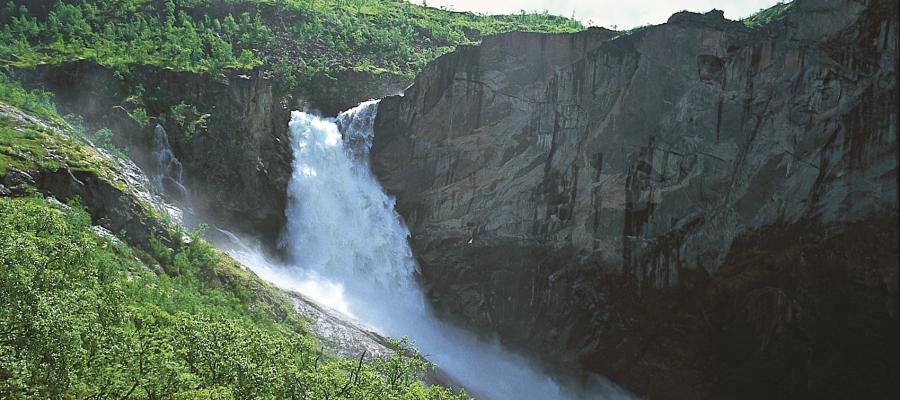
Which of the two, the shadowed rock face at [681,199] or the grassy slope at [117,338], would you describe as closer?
the grassy slope at [117,338]

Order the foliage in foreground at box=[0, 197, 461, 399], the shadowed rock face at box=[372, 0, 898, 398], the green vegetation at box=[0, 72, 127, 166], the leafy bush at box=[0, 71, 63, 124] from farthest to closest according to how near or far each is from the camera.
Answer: the leafy bush at box=[0, 71, 63, 124]
the shadowed rock face at box=[372, 0, 898, 398]
the green vegetation at box=[0, 72, 127, 166]
the foliage in foreground at box=[0, 197, 461, 399]

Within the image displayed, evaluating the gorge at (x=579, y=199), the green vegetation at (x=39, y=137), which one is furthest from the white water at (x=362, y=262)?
the green vegetation at (x=39, y=137)

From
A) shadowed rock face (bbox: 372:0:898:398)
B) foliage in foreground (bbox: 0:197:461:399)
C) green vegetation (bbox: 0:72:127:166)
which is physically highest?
shadowed rock face (bbox: 372:0:898:398)

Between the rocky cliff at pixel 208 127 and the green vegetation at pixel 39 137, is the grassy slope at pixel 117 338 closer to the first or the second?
the green vegetation at pixel 39 137

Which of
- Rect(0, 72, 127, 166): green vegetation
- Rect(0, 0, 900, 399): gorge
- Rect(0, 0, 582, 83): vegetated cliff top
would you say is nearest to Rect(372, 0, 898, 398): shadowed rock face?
Rect(0, 0, 900, 399): gorge

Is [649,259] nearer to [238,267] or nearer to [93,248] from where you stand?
[238,267]

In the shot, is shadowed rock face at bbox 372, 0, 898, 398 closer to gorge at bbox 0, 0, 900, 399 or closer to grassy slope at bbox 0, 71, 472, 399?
gorge at bbox 0, 0, 900, 399

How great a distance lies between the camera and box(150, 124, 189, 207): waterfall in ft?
178

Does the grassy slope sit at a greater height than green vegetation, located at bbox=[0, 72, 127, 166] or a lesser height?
lesser

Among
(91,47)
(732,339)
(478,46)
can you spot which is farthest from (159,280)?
(91,47)

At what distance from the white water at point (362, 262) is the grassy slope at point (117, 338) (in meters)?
15.8

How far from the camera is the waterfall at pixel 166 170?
5428 centimetres

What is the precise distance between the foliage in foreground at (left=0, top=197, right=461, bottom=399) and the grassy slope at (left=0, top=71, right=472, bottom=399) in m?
0.04

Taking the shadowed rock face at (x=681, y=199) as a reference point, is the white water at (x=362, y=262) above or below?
below
